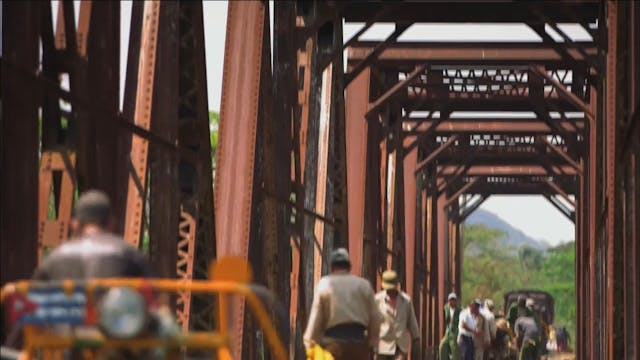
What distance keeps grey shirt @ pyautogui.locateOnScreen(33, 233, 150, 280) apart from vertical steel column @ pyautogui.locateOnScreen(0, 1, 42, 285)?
8.48 feet

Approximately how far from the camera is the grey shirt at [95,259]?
21.8ft

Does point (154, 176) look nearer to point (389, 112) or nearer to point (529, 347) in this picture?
point (529, 347)

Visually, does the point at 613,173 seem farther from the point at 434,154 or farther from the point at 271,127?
the point at 434,154

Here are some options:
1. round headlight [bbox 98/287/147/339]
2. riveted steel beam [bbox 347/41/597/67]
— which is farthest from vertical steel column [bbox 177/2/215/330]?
riveted steel beam [bbox 347/41/597/67]

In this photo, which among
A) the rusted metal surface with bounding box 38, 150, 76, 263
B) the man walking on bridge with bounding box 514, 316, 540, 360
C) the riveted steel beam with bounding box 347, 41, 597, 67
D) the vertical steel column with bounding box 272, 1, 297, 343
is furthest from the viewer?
the riveted steel beam with bounding box 347, 41, 597, 67

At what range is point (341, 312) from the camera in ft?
39.9

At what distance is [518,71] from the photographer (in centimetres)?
3369

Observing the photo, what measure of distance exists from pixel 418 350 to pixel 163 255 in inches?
117

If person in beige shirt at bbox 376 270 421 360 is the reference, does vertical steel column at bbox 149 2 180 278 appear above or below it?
above

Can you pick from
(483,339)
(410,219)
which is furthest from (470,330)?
(410,219)

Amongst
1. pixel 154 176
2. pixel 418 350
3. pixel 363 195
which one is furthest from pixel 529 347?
pixel 154 176

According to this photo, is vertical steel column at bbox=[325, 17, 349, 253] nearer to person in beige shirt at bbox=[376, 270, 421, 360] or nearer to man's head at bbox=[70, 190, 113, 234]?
person in beige shirt at bbox=[376, 270, 421, 360]

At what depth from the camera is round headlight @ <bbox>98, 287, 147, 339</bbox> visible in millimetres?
5828

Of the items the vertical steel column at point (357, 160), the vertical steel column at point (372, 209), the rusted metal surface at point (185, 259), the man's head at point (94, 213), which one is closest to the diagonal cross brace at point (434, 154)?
the vertical steel column at point (372, 209)
